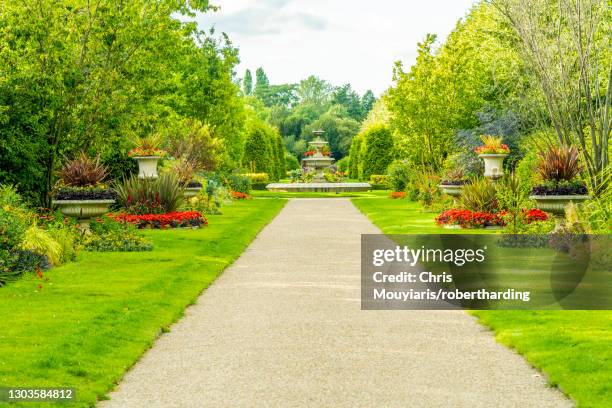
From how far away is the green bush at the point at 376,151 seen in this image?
55969 mm

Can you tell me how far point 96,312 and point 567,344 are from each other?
5.12 m

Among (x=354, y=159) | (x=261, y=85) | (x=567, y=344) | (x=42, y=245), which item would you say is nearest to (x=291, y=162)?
(x=354, y=159)

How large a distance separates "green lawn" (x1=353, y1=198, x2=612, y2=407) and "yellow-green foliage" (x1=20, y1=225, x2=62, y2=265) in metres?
7.49

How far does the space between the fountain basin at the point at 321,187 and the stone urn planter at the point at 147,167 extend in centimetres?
2612

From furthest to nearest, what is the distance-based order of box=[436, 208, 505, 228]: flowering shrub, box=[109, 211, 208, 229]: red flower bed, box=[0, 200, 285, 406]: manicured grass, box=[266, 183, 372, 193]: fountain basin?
box=[266, 183, 372, 193]: fountain basin < box=[109, 211, 208, 229]: red flower bed < box=[436, 208, 505, 228]: flowering shrub < box=[0, 200, 285, 406]: manicured grass

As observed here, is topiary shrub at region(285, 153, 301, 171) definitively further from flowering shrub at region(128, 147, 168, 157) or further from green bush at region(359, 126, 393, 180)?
flowering shrub at region(128, 147, 168, 157)

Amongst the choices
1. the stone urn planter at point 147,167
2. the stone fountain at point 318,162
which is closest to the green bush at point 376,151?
the stone fountain at point 318,162

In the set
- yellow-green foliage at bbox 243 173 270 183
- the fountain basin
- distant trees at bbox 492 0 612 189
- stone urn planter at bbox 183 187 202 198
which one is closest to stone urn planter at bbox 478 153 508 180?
distant trees at bbox 492 0 612 189

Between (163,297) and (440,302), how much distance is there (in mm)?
3476

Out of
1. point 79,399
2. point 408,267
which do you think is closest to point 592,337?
point 79,399

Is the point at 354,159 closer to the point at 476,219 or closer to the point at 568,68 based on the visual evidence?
the point at 476,219

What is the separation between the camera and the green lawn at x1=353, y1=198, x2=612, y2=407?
6512 millimetres

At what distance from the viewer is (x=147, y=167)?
23.7m

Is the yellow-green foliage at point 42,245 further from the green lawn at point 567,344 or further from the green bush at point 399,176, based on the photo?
the green bush at point 399,176
